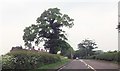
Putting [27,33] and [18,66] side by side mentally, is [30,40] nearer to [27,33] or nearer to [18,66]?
Answer: [27,33]

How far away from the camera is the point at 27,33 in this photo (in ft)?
248

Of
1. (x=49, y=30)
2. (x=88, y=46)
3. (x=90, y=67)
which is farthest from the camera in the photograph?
(x=88, y=46)

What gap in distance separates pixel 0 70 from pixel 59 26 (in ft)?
180

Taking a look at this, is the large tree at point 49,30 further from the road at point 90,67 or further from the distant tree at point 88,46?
the distant tree at point 88,46

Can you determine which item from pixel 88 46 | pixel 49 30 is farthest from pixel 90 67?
pixel 88 46

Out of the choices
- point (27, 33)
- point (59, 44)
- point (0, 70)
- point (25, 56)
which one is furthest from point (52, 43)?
point (0, 70)

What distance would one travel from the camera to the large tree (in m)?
73.6

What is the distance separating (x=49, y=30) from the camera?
7338 centimetres

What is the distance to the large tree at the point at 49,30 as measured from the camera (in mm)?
73562

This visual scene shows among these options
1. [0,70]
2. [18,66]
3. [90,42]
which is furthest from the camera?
[90,42]

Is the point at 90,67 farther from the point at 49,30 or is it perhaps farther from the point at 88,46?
the point at 88,46

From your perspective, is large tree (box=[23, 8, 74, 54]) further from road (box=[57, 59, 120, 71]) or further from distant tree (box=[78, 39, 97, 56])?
distant tree (box=[78, 39, 97, 56])

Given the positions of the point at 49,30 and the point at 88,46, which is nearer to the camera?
the point at 49,30

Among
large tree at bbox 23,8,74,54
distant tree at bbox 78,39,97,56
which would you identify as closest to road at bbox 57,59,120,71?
large tree at bbox 23,8,74,54
